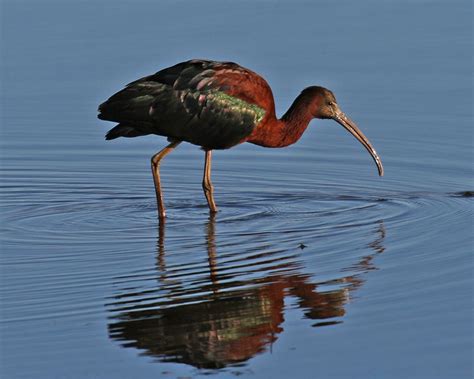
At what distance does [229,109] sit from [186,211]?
1116mm

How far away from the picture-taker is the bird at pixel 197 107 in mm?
14258

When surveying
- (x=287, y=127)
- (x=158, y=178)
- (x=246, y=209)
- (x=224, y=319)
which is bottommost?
(x=224, y=319)

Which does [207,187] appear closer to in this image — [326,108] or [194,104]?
[194,104]

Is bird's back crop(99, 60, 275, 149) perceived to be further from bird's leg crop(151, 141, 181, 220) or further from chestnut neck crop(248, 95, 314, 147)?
bird's leg crop(151, 141, 181, 220)

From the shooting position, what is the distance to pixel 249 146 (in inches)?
677

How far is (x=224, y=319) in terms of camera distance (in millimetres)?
10555

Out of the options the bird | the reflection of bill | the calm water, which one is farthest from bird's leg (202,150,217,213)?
the reflection of bill

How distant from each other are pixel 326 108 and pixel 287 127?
459mm

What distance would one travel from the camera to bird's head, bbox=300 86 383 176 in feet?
49.2

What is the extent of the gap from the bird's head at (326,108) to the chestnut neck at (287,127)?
0.05 metres

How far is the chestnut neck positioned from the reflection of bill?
3.20 m

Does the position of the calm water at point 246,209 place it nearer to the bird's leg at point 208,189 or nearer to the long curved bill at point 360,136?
the bird's leg at point 208,189

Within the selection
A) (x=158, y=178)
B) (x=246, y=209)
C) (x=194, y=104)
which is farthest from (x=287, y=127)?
(x=158, y=178)

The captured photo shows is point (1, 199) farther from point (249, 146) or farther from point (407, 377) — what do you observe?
point (407, 377)
